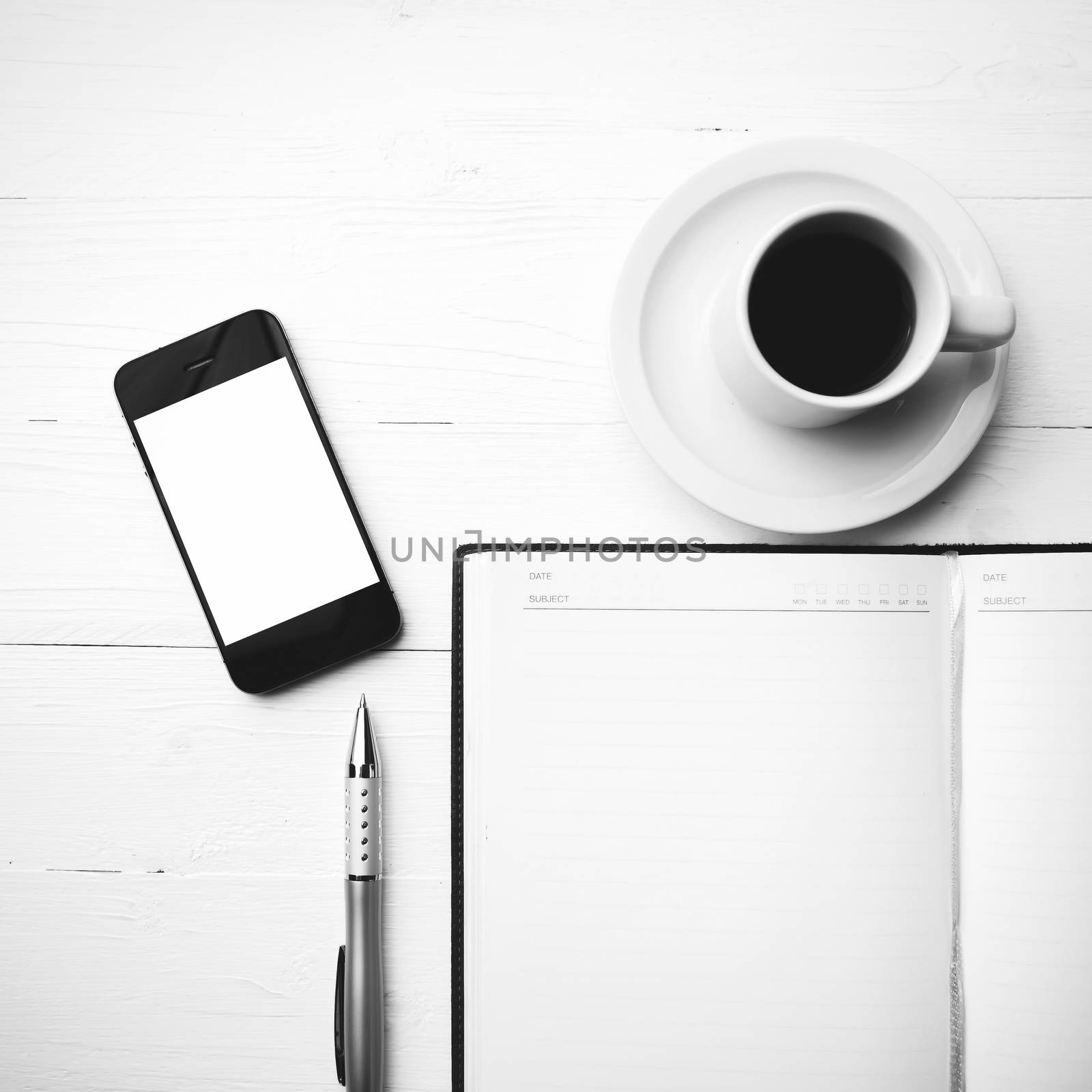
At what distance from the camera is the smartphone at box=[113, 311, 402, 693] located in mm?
460

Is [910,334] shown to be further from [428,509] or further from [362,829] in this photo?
[362,829]

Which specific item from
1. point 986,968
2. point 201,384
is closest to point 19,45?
point 201,384

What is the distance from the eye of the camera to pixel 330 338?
48 cm

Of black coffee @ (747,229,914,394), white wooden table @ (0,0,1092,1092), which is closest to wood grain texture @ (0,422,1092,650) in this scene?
white wooden table @ (0,0,1092,1092)

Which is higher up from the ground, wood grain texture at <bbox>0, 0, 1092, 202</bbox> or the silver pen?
wood grain texture at <bbox>0, 0, 1092, 202</bbox>

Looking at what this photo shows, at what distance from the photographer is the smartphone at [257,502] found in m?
0.46

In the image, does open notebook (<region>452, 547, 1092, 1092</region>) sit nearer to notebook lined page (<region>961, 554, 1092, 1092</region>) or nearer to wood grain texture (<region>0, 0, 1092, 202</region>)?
notebook lined page (<region>961, 554, 1092, 1092</region>)

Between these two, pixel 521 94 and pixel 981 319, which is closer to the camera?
→ pixel 981 319

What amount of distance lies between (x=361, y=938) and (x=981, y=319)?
0.46 m

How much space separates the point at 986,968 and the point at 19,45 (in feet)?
2.60

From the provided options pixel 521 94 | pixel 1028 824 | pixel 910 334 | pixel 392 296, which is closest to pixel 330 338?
pixel 392 296

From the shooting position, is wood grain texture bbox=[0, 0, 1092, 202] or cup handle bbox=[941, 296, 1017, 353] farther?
wood grain texture bbox=[0, 0, 1092, 202]

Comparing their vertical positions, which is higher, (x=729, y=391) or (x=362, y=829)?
(x=729, y=391)

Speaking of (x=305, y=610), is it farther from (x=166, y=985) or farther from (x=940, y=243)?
(x=940, y=243)
